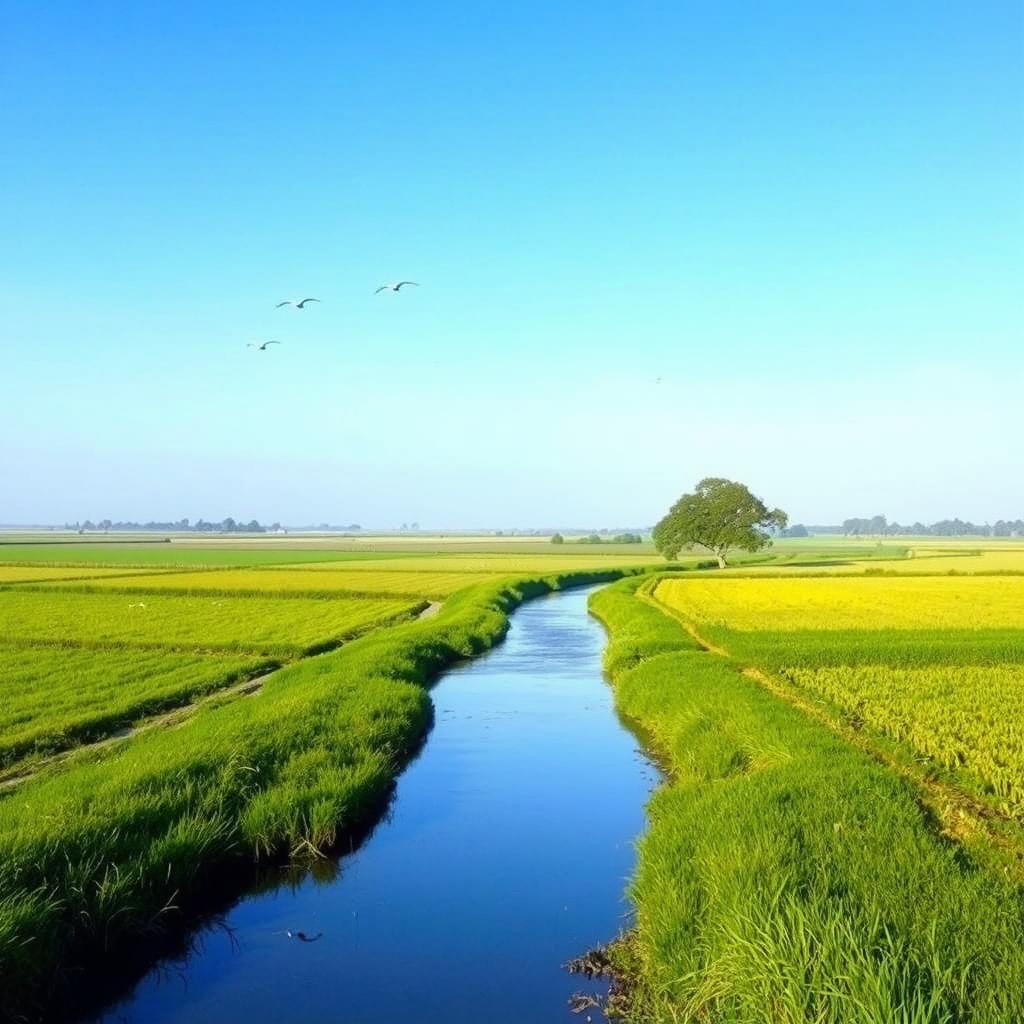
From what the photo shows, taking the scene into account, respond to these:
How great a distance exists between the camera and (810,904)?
6.57 meters

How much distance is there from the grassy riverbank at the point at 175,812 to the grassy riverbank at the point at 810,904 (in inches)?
178

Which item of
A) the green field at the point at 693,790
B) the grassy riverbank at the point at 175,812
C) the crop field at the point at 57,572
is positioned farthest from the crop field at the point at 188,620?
the grassy riverbank at the point at 175,812

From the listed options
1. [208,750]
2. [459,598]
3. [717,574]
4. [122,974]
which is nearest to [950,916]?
[122,974]

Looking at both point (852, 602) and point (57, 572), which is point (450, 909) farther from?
point (57, 572)

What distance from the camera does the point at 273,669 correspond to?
2461 centimetres

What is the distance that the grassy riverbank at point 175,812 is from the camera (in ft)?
24.9

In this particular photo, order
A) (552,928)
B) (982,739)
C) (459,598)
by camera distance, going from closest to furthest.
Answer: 1. (552,928)
2. (982,739)
3. (459,598)

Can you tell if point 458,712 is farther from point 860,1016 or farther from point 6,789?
point 860,1016

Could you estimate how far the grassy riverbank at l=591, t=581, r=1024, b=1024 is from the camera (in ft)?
17.8

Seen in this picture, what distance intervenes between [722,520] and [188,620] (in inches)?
2496

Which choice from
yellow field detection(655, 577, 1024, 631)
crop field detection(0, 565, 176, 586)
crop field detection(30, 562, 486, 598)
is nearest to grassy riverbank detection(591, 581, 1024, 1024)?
yellow field detection(655, 577, 1024, 631)

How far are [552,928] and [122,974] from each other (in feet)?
13.1

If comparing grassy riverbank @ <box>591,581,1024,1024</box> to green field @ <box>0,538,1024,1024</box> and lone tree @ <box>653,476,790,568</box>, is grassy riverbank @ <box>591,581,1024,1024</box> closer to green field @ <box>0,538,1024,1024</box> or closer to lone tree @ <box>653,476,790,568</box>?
green field @ <box>0,538,1024,1024</box>

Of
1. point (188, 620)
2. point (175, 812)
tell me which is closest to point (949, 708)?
point (175, 812)
